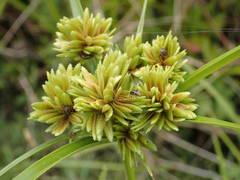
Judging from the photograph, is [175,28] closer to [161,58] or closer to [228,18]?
[228,18]

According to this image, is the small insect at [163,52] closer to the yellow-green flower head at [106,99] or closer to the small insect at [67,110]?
the yellow-green flower head at [106,99]

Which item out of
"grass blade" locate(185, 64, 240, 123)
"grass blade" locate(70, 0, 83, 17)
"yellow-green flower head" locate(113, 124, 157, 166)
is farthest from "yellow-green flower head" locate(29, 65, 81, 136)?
"grass blade" locate(185, 64, 240, 123)

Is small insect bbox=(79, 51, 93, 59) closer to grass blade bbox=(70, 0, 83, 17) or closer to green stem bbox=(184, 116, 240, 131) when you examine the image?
grass blade bbox=(70, 0, 83, 17)

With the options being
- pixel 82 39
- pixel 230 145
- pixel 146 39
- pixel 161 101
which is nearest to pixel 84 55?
pixel 82 39

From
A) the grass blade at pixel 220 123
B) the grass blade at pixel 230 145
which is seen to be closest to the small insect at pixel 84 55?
the grass blade at pixel 220 123

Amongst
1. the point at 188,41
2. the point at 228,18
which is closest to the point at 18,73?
the point at 188,41

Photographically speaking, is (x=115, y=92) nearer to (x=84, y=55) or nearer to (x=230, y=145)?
(x=84, y=55)

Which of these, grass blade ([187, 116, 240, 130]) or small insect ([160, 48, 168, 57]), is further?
small insect ([160, 48, 168, 57])
